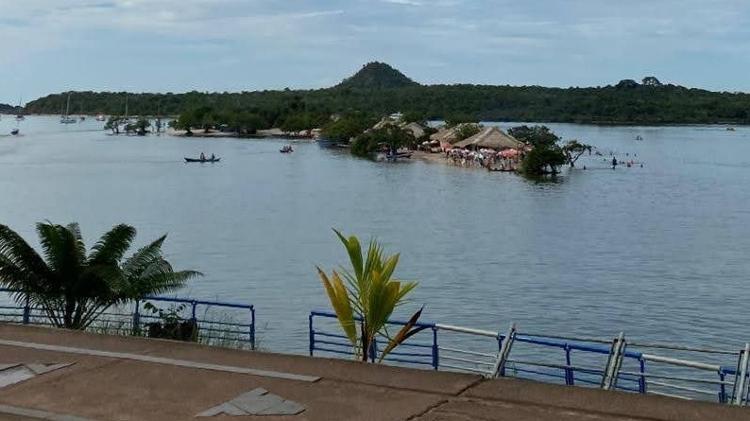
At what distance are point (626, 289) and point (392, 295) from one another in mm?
23678

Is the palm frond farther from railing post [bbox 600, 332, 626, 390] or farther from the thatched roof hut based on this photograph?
the thatched roof hut

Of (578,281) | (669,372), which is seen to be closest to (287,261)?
(578,281)

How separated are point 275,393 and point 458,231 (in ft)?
135

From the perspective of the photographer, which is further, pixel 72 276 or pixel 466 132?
pixel 466 132

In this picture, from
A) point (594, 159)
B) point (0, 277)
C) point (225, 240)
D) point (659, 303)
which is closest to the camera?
point (0, 277)

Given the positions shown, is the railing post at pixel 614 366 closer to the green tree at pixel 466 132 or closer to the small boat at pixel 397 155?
the small boat at pixel 397 155

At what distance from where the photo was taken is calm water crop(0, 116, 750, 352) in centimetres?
3056

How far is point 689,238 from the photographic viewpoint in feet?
157

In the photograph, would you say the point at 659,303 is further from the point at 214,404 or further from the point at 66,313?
the point at 214,404

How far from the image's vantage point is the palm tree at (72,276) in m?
17.8

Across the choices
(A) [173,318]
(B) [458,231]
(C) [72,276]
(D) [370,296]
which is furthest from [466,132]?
(D) [370,296]

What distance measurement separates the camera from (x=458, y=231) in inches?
1976

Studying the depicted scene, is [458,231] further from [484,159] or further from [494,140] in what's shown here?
[494,140]

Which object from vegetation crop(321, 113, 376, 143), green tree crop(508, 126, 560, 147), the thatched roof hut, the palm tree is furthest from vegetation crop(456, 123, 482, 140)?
the palm tree
